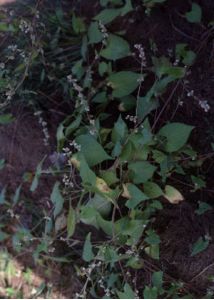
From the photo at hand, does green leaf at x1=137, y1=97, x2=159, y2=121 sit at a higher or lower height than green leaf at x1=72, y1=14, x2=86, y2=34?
lower

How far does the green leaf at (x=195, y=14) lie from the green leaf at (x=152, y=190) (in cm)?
62

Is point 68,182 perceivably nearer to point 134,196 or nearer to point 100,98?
point 134,196

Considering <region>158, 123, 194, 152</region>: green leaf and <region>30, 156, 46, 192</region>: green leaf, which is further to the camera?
<region>30, 156, 46, 192</region>: green leaf

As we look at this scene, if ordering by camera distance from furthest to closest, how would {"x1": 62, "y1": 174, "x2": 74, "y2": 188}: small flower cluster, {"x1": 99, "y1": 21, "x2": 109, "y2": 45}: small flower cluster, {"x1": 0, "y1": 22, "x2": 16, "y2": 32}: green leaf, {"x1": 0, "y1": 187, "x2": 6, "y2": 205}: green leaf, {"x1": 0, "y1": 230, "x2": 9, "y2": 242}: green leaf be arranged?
{"x1": 0, "y1": 230, "x2": 9, "y2": 242}: green leaf
{"x1": 0, "y1": 187, "x2": 6, "y2": 205}: green leaf
{"x1": 0, "y1": 22, "x2": 16, "y2": 32}: green leaf
{"x1": 99, "y1": 21, "x2": 109, "y2": 45}: small flower cluster
{"x1": 62, "y1": 174, "x2": 74, "y2": 188}: small flower cluster

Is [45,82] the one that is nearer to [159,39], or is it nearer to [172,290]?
[159,39]

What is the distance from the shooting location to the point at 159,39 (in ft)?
6.19

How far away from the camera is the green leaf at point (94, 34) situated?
1884 millimetres

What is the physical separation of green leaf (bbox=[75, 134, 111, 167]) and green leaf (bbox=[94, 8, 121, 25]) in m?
0.49

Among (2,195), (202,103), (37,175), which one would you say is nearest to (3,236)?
(2,195)

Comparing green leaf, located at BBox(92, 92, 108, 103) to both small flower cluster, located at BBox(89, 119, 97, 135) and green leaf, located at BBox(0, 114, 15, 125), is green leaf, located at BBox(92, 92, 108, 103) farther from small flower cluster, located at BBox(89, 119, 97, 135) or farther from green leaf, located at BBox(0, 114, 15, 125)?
green leaf, located at BBox(0, 114, 15, 125)

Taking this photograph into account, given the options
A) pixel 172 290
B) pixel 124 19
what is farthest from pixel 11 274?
pixel 124 19

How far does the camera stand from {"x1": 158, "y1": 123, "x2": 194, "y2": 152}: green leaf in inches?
Result: 63.8

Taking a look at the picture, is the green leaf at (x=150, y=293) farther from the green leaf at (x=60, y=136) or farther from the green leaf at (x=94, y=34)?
the green leaf at (x=94, y=34)

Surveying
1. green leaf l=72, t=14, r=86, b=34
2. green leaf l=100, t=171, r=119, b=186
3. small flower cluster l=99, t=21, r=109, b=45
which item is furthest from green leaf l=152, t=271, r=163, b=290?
green leaf l=72, t=14, r=86, b=34
